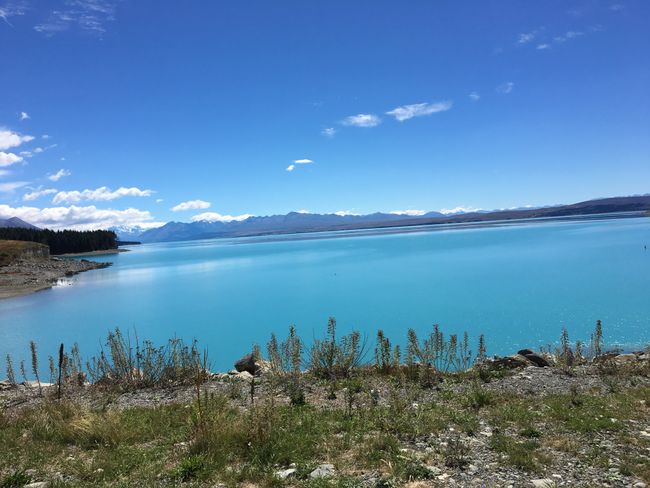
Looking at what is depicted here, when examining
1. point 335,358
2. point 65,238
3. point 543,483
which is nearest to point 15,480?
point 543,483

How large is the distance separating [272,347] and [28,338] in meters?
23.9

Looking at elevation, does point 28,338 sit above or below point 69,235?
below

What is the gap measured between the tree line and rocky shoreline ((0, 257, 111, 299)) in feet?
131

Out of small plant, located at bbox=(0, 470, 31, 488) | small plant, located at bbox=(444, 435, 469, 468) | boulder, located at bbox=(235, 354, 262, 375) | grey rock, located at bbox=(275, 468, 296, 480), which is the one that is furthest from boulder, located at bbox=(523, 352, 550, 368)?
small plant, located at bbox=(0, 470, 31, 488)

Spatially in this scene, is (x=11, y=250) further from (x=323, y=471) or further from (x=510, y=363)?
(x=323, y=471)

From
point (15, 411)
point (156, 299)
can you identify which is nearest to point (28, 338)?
point (156, 299)

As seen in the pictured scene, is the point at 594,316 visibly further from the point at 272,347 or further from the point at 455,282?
the point at 272,347

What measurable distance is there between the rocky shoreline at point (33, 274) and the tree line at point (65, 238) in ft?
131

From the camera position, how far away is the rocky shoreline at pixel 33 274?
49.5 meters

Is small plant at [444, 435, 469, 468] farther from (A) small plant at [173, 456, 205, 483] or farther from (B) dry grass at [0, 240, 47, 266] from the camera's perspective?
(B) dry grass at [0, 240, 47, 266]

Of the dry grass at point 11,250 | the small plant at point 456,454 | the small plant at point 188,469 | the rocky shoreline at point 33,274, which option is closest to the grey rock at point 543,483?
the small plant at point 456,454

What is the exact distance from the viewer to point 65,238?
118 metres

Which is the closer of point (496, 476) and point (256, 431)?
point (496, 476)

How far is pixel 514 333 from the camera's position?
70.6ft
